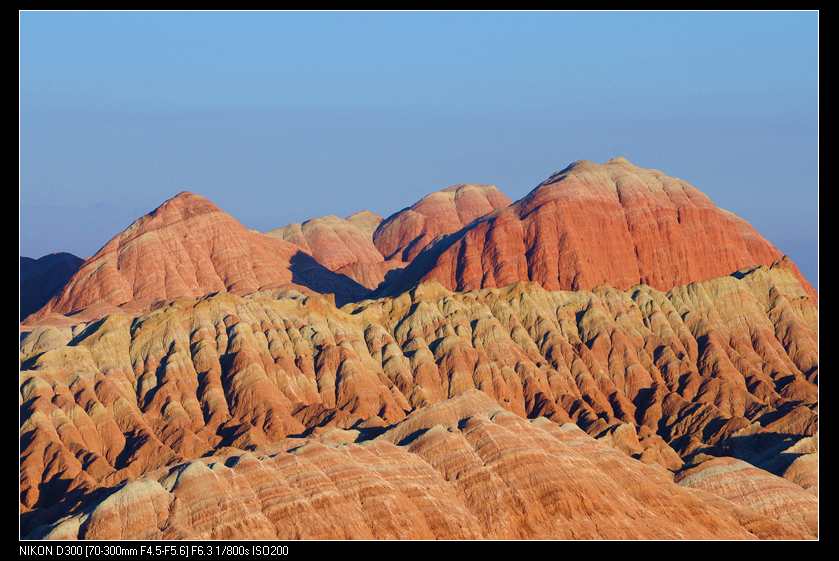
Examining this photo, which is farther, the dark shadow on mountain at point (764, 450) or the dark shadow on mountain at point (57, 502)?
the dark shadow on mountain at point (764, 450)

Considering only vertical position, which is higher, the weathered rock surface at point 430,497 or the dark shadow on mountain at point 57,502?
the weathered rock surface at point 430,497

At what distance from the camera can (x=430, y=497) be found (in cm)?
12512

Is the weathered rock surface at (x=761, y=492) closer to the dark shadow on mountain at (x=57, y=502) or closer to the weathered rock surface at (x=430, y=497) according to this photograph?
the weathered rock surface at (x=430, y=497)

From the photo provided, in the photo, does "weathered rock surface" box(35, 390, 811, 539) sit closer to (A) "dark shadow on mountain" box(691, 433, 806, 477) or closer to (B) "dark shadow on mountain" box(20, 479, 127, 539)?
(B) "dark shadow on mountain" box(20, 479, 127, 539)

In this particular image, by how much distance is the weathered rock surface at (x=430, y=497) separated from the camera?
117312mm

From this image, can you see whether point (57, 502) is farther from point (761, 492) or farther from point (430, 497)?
point (761, 492)

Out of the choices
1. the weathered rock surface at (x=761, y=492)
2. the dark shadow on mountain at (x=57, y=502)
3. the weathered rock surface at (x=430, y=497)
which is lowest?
the dark shadow on mountain at (x=57, y=502)

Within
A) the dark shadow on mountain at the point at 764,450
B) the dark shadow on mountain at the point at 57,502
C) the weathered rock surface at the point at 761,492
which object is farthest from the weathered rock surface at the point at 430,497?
the dark shadow on mountain at the point at 764,450

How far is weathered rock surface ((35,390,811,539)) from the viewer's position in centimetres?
11731

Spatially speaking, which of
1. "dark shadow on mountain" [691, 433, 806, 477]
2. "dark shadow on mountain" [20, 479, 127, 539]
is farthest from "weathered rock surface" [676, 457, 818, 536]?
"dark shadow on mountain" [20, 479, 127, 539]

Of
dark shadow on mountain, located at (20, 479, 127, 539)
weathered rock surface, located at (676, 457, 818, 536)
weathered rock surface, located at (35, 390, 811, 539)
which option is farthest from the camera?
dark shadow on mountain, located at (20, 479, 127, 539)
